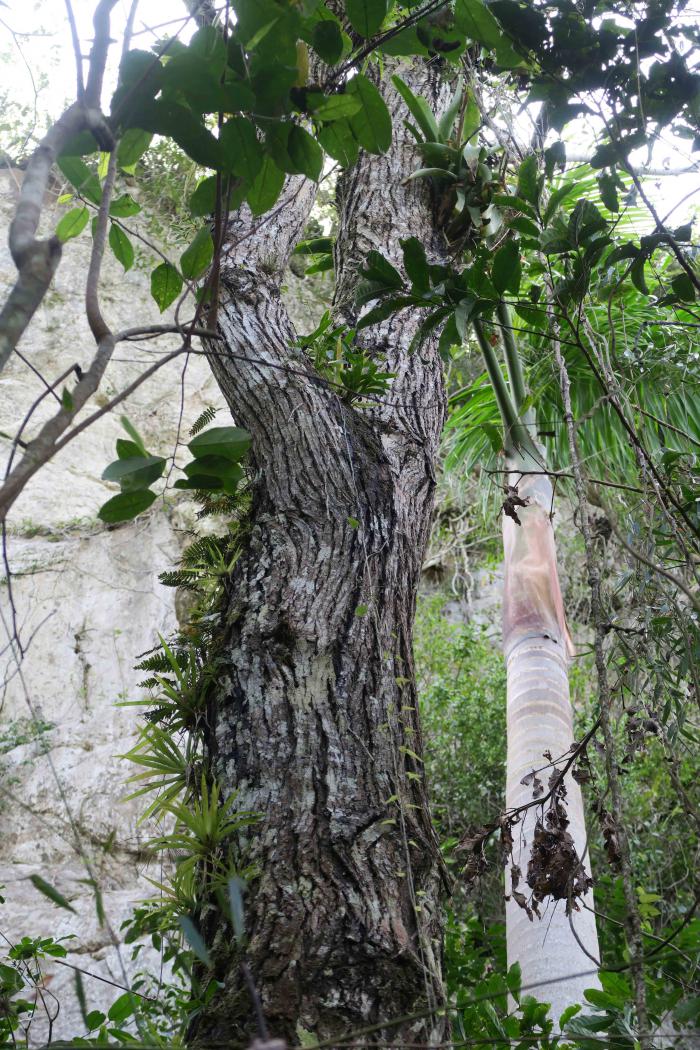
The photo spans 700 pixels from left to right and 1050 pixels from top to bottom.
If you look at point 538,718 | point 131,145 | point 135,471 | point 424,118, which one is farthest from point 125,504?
point 424,118

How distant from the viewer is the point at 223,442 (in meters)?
0.81

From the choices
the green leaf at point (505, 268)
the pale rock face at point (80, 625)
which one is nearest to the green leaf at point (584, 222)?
the green leaf at point (505, 268)

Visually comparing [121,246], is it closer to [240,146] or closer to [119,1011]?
[240,146]

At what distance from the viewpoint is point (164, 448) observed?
22.5ft

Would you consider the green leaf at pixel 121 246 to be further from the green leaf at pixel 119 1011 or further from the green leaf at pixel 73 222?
the green leaf at pixel 119 1011

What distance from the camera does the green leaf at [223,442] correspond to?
805mm

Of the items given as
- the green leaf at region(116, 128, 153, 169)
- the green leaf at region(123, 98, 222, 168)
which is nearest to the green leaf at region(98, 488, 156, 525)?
the green leaf at region(123, 98, 222, 168)

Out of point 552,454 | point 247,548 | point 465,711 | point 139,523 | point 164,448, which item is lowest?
point 247,548

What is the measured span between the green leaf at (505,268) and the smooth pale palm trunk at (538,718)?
100cm

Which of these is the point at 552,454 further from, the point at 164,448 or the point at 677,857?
the point at 164,448

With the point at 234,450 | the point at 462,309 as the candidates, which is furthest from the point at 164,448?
the point at 234,450

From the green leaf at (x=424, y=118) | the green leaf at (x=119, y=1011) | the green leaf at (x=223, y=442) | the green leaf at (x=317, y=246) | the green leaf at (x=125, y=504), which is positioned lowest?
the green leaf at (x=119, y=1011)

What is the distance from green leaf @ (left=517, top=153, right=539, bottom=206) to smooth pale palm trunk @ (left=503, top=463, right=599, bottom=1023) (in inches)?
38.9

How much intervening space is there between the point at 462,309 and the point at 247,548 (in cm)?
74
